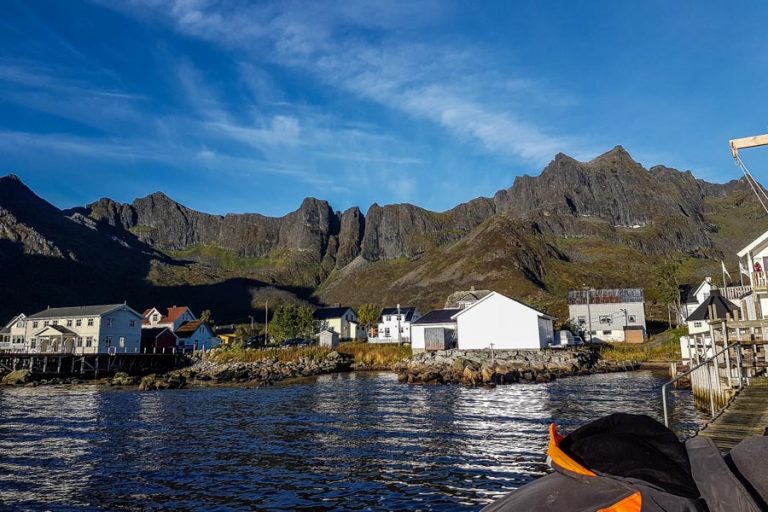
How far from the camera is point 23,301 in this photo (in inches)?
6127

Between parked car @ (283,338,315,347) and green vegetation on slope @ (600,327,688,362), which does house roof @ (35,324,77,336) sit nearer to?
parked car @ (283,338,315,347)

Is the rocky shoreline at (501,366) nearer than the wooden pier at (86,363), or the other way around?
the rocky shoreline at (501,366)

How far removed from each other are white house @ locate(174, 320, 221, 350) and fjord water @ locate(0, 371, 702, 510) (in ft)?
201

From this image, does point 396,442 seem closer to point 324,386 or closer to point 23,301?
point 324,386

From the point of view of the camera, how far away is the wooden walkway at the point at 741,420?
1087 centimetres

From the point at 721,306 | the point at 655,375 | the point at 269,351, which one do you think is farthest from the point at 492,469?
the point at 269,351

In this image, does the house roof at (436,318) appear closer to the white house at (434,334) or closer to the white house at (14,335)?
the white house at (434,334)

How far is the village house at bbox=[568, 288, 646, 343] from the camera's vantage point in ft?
274

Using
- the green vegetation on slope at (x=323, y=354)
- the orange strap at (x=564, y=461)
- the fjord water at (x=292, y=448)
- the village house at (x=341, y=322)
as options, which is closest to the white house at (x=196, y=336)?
the village house at (x=341, y=322)

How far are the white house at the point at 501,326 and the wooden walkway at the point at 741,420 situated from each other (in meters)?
41.7

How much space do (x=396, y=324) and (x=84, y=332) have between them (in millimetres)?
48612

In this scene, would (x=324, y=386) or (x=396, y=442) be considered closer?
(x=396, y=442)

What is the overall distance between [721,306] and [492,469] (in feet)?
63.3

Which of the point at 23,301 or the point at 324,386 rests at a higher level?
the point at 23,301
